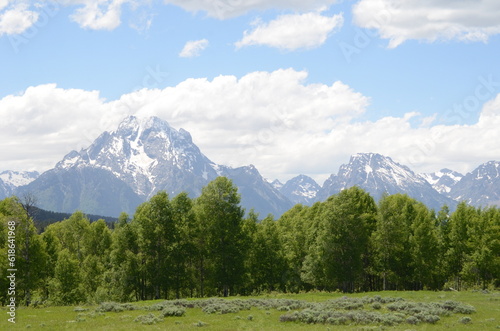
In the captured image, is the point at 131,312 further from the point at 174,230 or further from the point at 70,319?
the point at 174,230

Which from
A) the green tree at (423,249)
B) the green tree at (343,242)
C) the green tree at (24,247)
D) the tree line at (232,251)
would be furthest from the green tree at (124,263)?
the green tree at (423,249)

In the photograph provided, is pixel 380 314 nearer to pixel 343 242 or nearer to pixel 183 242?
pixel 343 242

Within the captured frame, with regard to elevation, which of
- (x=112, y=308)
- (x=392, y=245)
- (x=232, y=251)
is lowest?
(x=112, y=308)

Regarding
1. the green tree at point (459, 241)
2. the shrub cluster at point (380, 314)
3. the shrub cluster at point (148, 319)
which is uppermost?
the green tree at point (459, 241)

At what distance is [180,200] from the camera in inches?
2958

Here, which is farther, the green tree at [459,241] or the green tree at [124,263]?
the green tree at [459,241]

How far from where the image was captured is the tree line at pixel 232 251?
7075 centimetres

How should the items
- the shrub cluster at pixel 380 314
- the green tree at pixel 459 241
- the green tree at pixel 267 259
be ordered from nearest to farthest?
the shrub cluster at pixel 380 314 < the green tree at pixel 459 241 < the green tree at pixel 267 259

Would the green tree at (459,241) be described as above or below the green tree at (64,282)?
above

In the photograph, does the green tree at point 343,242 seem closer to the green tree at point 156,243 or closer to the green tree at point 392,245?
the green tree at point 392,245

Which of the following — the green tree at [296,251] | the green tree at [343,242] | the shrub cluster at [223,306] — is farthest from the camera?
the green tree at [296,251]

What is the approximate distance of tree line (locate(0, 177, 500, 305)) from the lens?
70.8 metres

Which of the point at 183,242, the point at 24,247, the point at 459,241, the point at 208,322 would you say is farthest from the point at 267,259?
the point at 208,322

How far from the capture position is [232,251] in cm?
A: 7425
